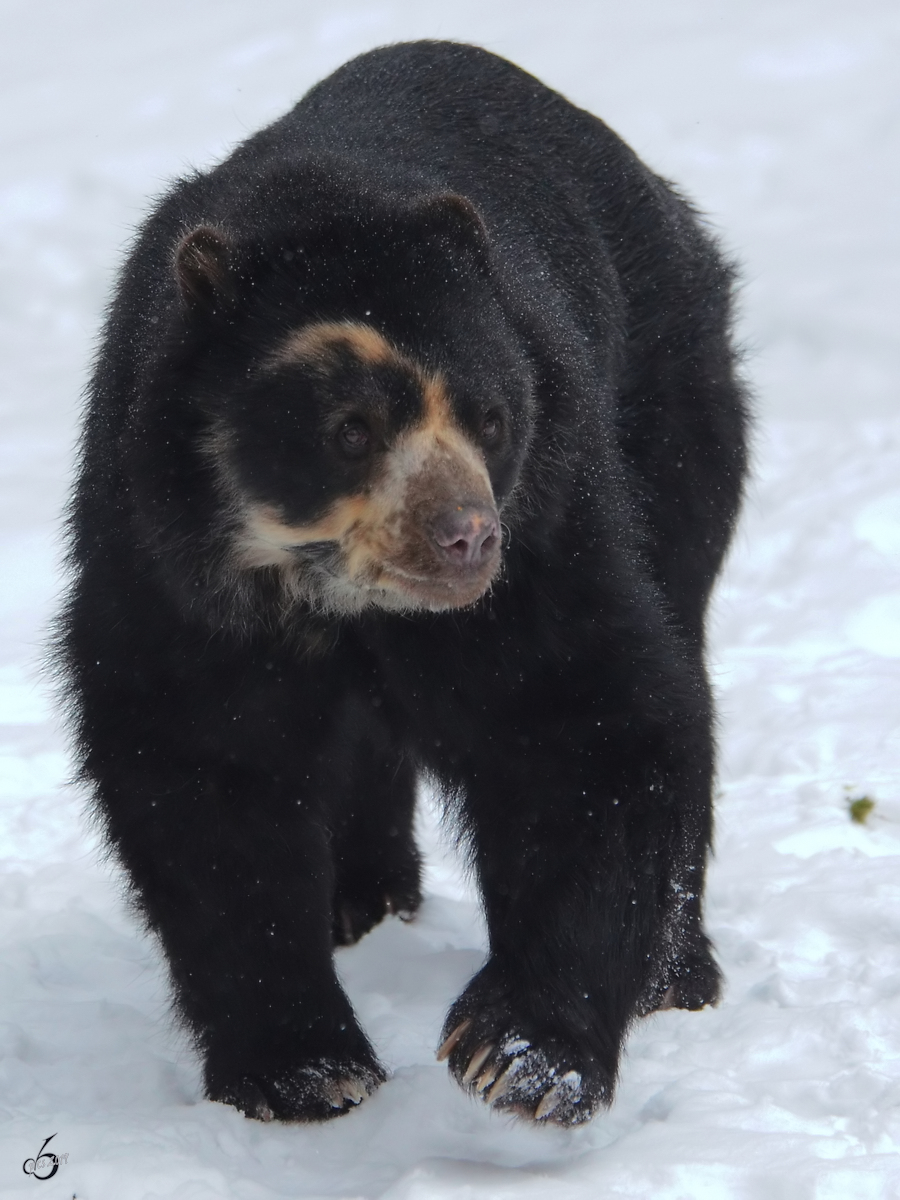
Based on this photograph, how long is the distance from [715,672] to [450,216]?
4.70 metres

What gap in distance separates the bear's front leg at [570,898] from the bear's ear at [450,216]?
130 cm

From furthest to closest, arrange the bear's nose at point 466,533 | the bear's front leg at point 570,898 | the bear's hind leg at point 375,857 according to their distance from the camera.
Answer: the bear's hind leg at point 375,857
the bear's front leg at point 570,898
the bear's nose at point 466,533

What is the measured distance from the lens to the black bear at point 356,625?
4.07 m

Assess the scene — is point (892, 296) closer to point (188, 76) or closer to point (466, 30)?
point (466, 30)

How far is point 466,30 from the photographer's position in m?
18.4

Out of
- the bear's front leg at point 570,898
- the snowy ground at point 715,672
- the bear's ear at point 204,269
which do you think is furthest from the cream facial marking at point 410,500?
the snowy ground at point 715,672

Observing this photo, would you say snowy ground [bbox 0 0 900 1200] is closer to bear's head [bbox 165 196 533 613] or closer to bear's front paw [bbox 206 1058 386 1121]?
bear's front paw [bbox 206 1058 386 1121]

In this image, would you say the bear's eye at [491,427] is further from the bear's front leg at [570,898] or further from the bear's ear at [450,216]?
the bear's front leg at [570,898]

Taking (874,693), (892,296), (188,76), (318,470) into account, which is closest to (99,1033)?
(318,470)

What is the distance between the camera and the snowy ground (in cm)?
429

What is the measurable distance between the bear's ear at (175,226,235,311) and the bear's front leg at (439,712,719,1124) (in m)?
1.42

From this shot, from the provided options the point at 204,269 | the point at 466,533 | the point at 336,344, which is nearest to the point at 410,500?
the point at 466,533

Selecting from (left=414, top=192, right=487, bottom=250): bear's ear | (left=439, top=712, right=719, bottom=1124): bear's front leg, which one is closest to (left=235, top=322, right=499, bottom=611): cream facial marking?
(left=414, top=192, right=487, bottom=250): bear's ear

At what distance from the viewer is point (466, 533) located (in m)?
3.87
